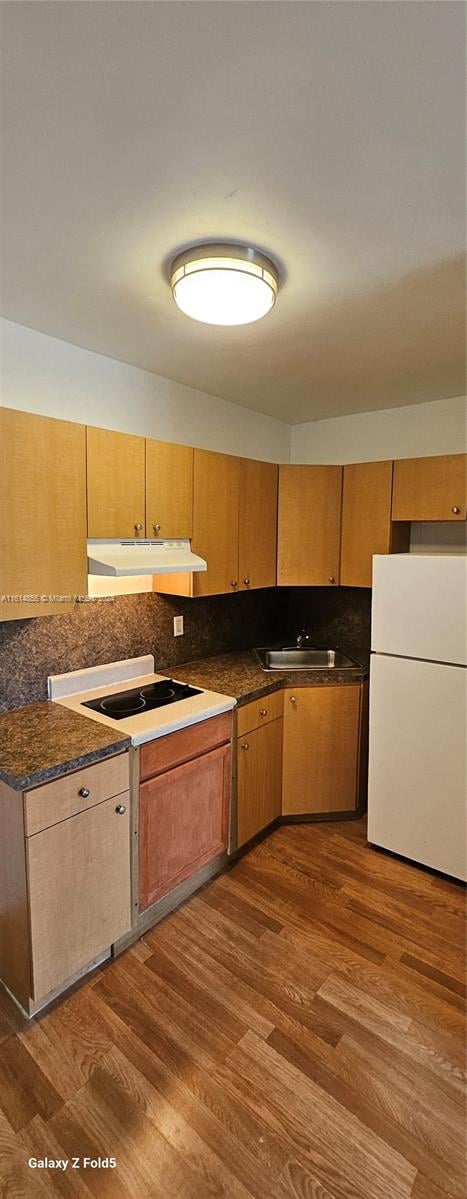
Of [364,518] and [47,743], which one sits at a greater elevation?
[364,518]

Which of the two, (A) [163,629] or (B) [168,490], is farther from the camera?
(A) [163,629]

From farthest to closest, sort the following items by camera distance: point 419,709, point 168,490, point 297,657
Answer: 1. point 297,657
2. point 419,709
3. point 168,490

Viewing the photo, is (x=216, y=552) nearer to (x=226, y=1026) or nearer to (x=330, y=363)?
(x=330, y=363)

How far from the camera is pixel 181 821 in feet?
6.90

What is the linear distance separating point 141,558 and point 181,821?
1.15 meters

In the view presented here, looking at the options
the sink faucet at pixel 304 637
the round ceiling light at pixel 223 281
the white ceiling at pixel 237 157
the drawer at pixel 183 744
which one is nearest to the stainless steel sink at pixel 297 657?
the sink faucet at pixel 304 637

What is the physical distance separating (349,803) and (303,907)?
2.61 ft

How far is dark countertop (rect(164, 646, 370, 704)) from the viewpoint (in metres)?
2.47

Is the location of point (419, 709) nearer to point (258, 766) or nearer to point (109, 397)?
point (258, 766)

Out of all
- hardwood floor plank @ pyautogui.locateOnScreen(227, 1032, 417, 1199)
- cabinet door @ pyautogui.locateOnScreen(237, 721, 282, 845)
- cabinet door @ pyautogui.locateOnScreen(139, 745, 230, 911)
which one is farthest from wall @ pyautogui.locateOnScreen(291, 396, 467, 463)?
hardwood floor plank @ pyautogui.locateOnScreen(227, 1032, 417, 1199)

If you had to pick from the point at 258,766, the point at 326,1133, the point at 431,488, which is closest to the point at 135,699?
the point at 258,766

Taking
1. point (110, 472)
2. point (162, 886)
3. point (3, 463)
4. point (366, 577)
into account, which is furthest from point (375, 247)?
point (162, 886)

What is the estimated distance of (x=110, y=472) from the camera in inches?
79.9

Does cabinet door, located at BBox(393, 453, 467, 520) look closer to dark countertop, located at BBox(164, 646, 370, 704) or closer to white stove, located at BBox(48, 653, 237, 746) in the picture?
dark countertop, located at BBox(164, 646, 370, 704)
